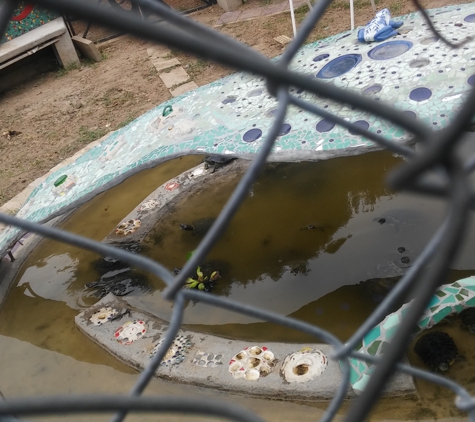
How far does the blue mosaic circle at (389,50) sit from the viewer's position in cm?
293

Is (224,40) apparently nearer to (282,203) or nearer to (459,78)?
(459,78)

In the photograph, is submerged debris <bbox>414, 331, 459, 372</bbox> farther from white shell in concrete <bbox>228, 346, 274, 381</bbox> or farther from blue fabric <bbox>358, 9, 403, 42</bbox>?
blue fabric <bbox>358, 9, 403, 42</bbox>

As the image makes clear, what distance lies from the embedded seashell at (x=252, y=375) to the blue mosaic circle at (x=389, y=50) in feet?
6.37

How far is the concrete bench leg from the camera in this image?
22.4 feet

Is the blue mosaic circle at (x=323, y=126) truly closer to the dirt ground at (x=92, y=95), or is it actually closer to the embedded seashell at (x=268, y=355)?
the embedded seashell at (x=268, y=355)

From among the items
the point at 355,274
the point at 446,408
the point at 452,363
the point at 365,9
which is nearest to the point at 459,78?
the point at 355,274

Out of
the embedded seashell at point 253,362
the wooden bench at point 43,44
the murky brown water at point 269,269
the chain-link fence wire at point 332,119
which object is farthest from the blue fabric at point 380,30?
the wooden bench at point 43,44

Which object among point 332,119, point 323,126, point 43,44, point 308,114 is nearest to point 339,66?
point 308,114

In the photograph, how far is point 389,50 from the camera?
299cm

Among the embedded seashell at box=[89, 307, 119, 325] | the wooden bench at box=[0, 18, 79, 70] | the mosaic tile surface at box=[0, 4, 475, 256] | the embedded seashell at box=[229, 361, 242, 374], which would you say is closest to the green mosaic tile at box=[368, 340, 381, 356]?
the embedded seashell at box=[229, 361, 242, 374]

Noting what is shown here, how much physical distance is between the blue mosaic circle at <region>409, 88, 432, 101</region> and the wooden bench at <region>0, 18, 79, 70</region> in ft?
18.2

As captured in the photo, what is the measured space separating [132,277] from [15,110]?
407cm

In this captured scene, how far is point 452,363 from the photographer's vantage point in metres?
2.26

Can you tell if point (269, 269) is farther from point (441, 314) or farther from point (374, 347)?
point (441, 314)
